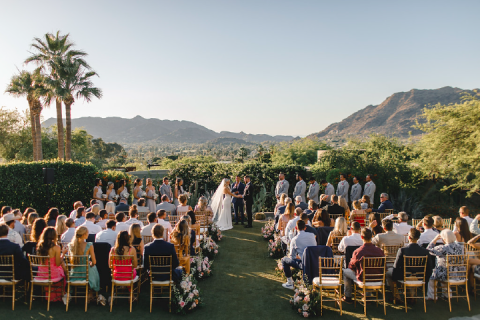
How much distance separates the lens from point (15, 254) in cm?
553

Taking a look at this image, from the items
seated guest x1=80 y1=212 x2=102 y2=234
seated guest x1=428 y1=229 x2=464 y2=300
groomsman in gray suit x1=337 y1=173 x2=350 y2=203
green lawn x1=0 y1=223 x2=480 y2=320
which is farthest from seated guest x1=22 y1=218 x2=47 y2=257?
groomsman in gray suit x1=337 y1=173 x2=350 y2=203

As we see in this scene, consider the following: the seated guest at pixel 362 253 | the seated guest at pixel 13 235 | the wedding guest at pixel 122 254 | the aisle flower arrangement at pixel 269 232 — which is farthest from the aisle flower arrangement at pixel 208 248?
the seated guest at pixel 13 235

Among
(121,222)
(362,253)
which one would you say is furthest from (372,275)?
(121,222)

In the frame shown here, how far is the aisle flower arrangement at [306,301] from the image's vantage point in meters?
5.40

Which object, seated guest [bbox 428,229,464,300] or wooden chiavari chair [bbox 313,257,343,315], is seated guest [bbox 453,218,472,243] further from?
wooden chiavari chair [bbox 313,257,343,315]

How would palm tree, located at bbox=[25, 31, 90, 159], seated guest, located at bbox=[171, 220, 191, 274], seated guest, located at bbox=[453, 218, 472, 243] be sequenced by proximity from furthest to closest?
palm tree, located at bbox=[25, 31, 90, 159], seated guest, located at bbox=[453, 218, 472, 243], seated guest, located at bbox=[171, 220, 191, 274]

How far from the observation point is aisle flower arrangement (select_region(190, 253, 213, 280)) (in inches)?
276

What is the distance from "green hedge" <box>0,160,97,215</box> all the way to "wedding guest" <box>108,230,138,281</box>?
889 cm

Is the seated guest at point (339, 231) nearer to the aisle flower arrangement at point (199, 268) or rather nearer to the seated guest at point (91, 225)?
the aisle flower arrangement at point (199, 268)

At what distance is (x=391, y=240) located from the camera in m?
6.17

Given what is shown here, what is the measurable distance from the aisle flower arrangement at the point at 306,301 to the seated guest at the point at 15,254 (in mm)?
4655

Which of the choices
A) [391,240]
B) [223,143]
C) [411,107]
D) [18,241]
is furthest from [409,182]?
[223,143]

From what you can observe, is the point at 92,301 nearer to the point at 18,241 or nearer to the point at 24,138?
the point at 18,241

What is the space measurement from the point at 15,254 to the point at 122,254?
187 centimetres
